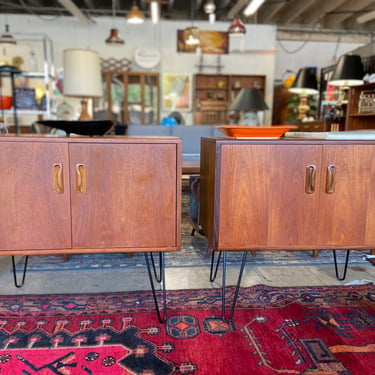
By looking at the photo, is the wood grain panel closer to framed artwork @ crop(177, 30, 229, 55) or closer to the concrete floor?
the concrete floor

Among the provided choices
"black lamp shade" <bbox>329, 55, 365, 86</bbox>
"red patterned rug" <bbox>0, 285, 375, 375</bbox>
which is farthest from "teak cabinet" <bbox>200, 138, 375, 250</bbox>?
"black lamp shade" <bbox>329, 55, 365, 86</bbox>

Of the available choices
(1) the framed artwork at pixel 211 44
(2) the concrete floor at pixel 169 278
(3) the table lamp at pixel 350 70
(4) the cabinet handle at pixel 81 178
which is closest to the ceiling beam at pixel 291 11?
(1) the framed artwork at pixel 211 44

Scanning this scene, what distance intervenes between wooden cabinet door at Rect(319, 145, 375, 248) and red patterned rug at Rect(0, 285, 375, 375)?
410mm

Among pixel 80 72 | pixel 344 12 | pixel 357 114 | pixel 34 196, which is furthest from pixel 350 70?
pixel 34 196

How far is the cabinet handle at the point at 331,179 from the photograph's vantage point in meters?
1.49

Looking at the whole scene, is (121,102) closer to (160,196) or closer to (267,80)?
(267,80)

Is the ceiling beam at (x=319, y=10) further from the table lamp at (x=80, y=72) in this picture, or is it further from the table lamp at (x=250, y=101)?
the table lamp at (x=80, y=72)

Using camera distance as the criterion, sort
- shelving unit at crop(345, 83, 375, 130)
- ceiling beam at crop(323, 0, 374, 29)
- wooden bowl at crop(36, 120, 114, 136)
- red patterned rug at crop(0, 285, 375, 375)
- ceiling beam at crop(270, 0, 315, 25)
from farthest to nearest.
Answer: ceiling beam at crop(323, 0, 374, 29), ceiling beam at crop(270, 0, 315, 25), shelving unit at crop(345, 83, 375, 130), wooden bowl at crop(36, 120, 114, 136), red patterned rug at crop(0, 285, 375, 375)

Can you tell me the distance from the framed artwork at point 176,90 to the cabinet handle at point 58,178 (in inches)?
321

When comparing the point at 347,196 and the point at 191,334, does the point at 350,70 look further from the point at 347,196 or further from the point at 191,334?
the point at 191,334

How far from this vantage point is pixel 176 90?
30.5 ft

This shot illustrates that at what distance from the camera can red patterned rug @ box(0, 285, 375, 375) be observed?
131 cm

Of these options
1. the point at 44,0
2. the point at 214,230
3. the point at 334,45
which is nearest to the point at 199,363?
the point at 214,230

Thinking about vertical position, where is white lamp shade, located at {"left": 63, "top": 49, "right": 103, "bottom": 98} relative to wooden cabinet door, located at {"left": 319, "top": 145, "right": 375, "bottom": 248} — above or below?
above
